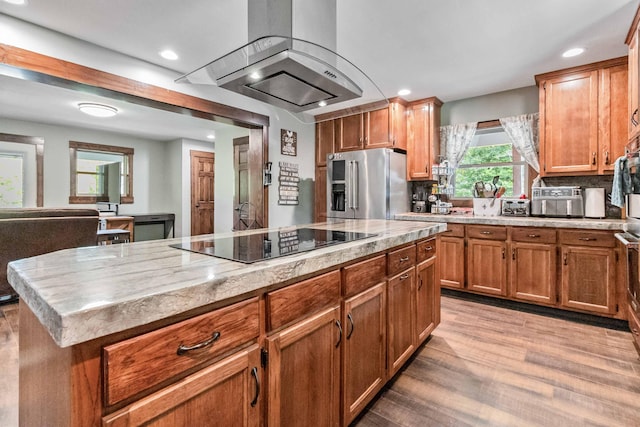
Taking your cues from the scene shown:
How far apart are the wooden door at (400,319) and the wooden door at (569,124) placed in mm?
2430

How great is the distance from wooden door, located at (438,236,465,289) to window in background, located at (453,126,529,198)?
103cm

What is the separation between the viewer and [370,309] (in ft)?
5.16

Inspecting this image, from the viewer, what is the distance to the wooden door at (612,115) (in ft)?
9.70

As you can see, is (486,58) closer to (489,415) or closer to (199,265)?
(489,415)

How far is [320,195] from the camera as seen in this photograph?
486 cm

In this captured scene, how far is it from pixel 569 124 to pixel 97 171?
7475 millimetres

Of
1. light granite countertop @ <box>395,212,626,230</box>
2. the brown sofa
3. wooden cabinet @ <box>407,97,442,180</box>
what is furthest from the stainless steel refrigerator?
the brown sofa

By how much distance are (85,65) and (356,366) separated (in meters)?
3.11

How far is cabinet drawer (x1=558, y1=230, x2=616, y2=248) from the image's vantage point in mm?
2748

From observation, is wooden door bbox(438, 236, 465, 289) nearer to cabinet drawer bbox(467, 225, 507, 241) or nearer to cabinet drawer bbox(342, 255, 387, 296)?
cabinet drawer bbox(467, 225, 507, 241)

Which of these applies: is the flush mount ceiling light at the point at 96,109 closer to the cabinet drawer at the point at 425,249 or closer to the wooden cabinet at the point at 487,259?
the cabinet drawer at the point at 425,249

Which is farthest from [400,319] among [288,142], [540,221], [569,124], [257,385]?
[288,142]

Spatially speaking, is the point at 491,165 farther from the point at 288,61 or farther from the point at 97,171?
the point at 97,171

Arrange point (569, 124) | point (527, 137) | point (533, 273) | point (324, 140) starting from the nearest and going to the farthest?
1. point (533, 273)
2. point (569, 124)
3. point (527, 137)
4. point (324, 140)
